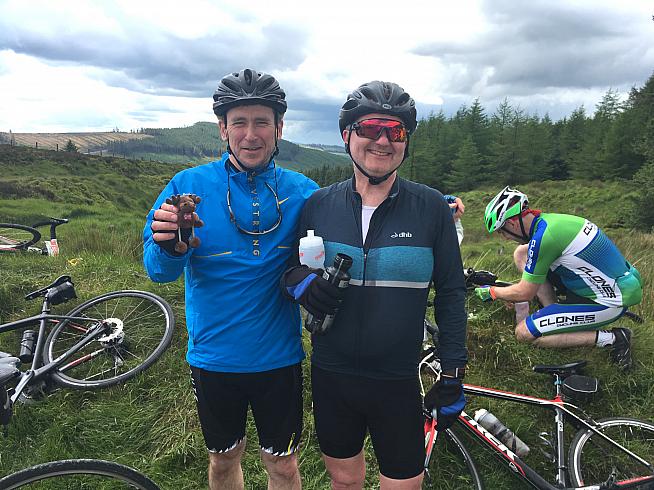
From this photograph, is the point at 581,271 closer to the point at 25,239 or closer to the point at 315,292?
the point at 315,292

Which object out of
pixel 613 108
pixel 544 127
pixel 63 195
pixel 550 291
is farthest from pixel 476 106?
pixel 550 291

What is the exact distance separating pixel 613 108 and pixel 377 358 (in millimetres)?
74213

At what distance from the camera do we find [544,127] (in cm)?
6059

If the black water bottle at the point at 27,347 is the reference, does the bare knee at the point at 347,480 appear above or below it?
above

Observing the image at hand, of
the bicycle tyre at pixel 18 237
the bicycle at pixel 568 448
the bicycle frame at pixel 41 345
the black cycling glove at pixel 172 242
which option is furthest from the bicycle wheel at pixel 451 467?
the bicycle tyre at pixel 18 237

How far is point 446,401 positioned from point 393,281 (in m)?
0.89

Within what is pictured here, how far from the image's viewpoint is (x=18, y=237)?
845 centimetres

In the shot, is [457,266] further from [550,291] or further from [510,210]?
[550,291]

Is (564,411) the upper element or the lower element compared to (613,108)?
lower

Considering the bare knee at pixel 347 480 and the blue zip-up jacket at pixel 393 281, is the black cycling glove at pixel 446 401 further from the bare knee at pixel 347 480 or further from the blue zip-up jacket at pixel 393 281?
the bare knee at pixel 347 480

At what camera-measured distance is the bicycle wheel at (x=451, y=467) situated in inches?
137

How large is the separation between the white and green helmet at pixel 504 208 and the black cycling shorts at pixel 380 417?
320 centimetres

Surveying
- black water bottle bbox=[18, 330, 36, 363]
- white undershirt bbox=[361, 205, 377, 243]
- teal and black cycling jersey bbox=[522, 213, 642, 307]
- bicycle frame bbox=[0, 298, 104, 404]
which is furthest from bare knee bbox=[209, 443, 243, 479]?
teal and black cycling jersey bbox=[522, 213, 642, 307]

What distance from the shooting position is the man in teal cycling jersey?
473 cm
